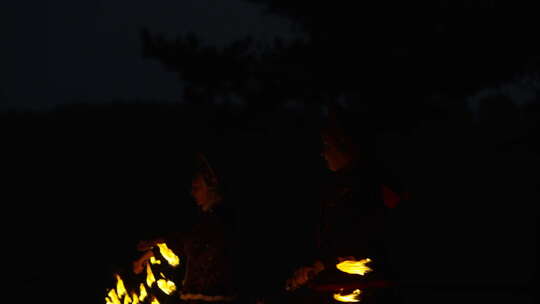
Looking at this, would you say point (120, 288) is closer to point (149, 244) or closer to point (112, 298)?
point (112, 298)

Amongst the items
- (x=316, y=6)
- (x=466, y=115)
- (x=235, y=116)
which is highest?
(x=466, y=115)

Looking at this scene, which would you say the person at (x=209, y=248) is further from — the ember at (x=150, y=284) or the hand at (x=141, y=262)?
the hand at (x=141, y=262)

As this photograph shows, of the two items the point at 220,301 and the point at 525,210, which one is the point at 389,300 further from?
the point at 525,210

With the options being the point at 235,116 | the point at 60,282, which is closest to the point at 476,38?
the point at 235,116

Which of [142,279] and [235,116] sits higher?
[235,116]

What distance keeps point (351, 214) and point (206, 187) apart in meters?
0.81

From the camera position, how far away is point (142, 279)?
3068 mm

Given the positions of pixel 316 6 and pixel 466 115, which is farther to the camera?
pixel 466 115

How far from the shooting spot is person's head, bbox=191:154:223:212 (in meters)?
2.84

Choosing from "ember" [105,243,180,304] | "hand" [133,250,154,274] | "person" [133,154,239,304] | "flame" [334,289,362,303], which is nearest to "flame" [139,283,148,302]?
"ember" [105,243,180,304]

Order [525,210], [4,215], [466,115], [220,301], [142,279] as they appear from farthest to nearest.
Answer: [466,115], [525,210], [4,215], [142,279], [220,301]

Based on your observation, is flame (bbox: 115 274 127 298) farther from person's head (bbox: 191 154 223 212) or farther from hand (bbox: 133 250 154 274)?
person's head (bbox: 191 154 223 212)

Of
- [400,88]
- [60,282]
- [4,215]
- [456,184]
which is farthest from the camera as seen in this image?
[456,184]

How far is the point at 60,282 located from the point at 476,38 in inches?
262
